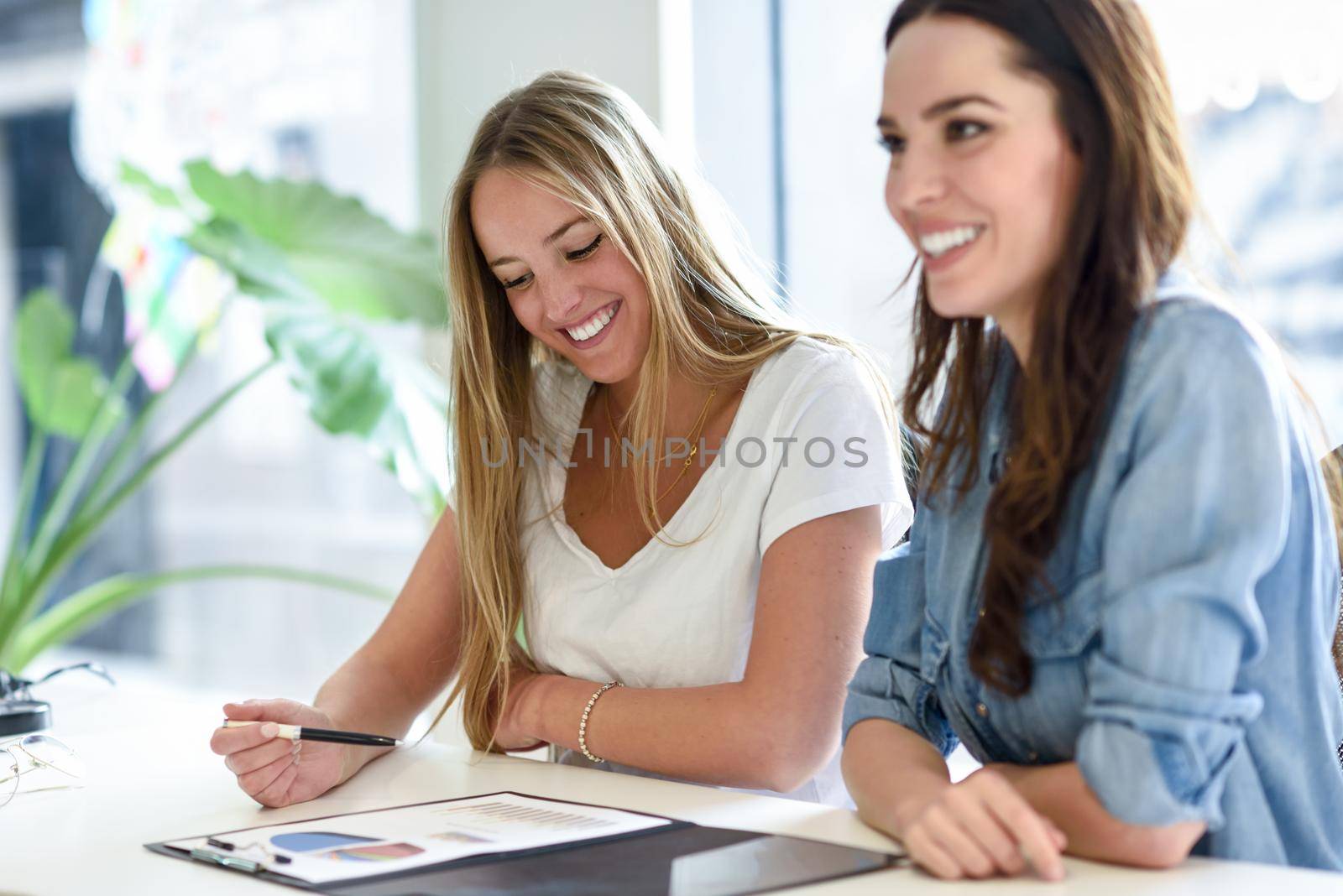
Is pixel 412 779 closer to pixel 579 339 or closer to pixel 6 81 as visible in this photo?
pixel 579 339

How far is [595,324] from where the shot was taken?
159 cm

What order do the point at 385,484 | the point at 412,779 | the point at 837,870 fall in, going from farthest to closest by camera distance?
the point at 385,484 → the point at 412,779 → the point at 837,870

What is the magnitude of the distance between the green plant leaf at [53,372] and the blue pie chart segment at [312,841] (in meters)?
2.17

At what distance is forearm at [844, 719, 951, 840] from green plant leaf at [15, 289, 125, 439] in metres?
2.34

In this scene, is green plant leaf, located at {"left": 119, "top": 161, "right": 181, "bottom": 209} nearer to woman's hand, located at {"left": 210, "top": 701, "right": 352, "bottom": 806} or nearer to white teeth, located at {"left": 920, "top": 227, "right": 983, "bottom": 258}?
woman's hand, located at {"left": 210, "top": 701, "right": 352, "bottom": 806}

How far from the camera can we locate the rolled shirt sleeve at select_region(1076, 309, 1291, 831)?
0.89 m

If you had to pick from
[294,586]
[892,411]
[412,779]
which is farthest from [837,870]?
[294,586]

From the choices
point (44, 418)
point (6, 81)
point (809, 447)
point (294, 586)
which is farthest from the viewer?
point (6, 81)

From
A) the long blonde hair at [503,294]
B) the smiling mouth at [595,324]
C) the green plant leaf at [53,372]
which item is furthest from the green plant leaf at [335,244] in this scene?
the smiling mouth at [595,324]

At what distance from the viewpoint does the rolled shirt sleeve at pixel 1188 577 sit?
89 cm

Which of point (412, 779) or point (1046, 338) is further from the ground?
point (1046, 338)

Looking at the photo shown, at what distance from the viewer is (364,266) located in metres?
2.63

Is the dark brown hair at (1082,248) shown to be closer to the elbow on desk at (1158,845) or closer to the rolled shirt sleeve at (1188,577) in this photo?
the rolled shirt sleeve at (1188,577)

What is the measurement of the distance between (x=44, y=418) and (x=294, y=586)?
898 millimetres
